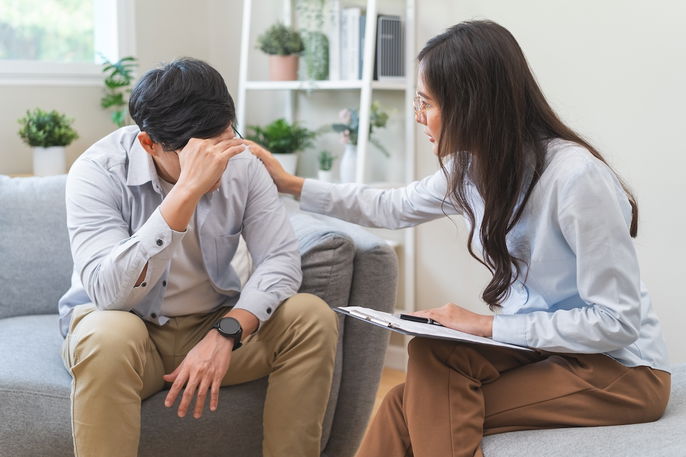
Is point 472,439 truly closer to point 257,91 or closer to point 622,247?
point 622,247

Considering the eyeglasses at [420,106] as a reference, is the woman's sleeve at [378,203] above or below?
below

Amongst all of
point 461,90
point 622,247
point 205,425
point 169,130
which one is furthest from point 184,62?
point 622,247

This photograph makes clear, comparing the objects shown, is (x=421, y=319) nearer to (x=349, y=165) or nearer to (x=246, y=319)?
(x=246, y=319)

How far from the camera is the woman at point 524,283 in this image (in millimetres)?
1381

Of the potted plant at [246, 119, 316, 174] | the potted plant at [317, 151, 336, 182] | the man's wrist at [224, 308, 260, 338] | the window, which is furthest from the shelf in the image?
the man's wrist at [224, 308, 260, 338]

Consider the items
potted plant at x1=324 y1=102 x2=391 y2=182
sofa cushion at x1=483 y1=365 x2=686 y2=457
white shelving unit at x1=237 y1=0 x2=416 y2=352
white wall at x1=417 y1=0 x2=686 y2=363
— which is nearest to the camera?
sofa cushion at x1=483 y1=365 x2=686 y2=457

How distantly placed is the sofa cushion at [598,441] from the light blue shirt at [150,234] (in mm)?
608

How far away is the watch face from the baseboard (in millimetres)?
1524

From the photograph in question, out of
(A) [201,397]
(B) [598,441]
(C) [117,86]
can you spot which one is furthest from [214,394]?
(C) [117,86]

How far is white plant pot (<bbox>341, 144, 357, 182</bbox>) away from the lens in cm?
305

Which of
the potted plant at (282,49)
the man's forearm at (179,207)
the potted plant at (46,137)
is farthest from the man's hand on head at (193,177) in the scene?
the potted plant at (282,49)

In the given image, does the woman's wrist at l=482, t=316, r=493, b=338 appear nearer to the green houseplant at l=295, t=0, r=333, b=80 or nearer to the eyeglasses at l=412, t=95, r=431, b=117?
the eyeglasses at l=412, t=95, r=431, b=117

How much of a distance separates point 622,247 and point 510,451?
14.9 inches

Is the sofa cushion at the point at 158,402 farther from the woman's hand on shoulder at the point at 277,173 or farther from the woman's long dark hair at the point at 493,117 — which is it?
the woman's long dark hair at the point at 493,117
